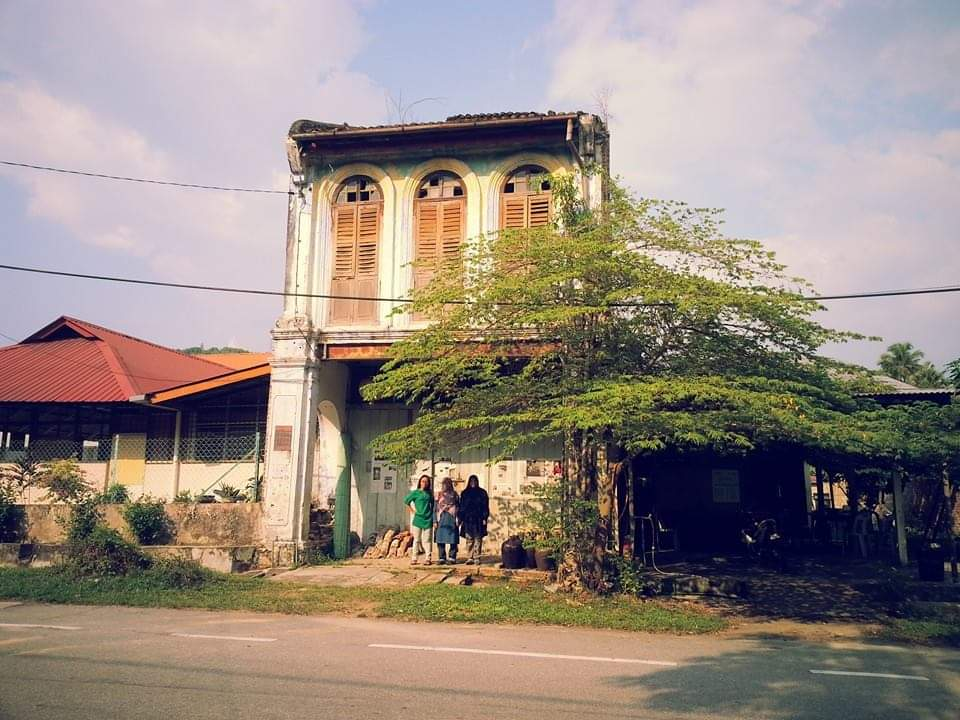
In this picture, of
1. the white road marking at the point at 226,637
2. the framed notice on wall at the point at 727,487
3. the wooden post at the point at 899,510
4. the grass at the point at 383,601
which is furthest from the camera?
the framed notice on wall at the point at 727,487

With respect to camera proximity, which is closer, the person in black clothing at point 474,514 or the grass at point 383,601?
the grass at point 383,601

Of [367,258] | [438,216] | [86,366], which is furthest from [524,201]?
[86,366]

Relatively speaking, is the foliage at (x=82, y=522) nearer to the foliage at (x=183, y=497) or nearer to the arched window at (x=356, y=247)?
the foliage at (x=183, y=497)

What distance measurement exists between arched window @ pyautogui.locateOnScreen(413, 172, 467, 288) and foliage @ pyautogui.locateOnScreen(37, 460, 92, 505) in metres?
7.93

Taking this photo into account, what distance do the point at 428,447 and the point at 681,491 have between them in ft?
25.2

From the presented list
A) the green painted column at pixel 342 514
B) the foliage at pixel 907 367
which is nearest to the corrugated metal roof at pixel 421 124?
the green painted column at pixel 342 514

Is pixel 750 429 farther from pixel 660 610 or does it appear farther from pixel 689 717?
pixel 689 717

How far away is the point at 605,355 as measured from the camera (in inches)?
400

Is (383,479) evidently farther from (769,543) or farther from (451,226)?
(769,543)

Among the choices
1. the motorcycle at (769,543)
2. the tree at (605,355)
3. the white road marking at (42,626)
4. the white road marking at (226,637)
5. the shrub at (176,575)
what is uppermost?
the tree at (605,355)

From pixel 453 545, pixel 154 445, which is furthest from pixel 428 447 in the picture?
pixel 154 445

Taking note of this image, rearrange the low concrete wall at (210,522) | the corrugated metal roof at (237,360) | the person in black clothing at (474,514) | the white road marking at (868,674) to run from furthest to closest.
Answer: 1. the corrugated metal roof at (237,360)
2. the low concrete wall at (210,522)
3. the person in black clothing at (474,514)
4. the white road marking at (868,674)

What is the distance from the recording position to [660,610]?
32.0 ft

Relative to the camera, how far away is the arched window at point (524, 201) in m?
14.5
